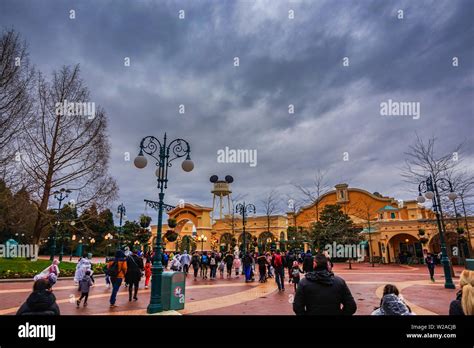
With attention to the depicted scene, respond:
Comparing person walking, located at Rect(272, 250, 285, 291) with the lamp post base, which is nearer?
the lamp post base

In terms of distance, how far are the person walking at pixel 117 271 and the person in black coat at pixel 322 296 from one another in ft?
24.1

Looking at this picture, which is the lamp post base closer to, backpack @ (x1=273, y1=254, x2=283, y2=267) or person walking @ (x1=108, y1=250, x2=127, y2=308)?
person walking @ (x1=108, y1=250, x2=127, y2=308)

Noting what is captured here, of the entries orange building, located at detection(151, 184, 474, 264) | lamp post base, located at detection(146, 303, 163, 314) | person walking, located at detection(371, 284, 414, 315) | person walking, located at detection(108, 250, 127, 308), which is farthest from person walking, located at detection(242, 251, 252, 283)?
orange building, located at detection(151, 184, 474, 264)

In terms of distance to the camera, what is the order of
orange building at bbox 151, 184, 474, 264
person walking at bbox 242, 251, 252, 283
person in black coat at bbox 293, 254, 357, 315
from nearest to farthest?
1. person in black coat at bbox 293, 254, 357, 315
2. person walking at bbox 242, 251, 252, 283
3. orange building at bbox 151, 184, 474, 264

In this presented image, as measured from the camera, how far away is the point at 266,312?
802 cm

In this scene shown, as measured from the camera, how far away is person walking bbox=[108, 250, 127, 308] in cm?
884

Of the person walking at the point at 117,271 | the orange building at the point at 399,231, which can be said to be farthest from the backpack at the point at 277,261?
the orange building at the point at 399,231

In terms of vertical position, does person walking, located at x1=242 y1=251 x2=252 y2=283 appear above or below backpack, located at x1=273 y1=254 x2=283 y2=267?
below

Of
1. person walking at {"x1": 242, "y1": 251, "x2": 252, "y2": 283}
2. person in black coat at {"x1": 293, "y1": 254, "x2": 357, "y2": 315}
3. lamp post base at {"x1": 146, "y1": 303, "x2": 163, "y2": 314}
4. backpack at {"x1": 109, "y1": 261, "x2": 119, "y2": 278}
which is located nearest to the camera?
person in black coat at {"x1": 293, "y1": 254, "x2": 357, "y2": 315}

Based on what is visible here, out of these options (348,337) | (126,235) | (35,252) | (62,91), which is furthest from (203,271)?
(126,235)

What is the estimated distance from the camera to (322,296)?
3441 mm

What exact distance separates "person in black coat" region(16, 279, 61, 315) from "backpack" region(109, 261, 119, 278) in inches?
214

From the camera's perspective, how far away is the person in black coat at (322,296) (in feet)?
11.3

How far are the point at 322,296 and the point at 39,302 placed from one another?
3838mm
